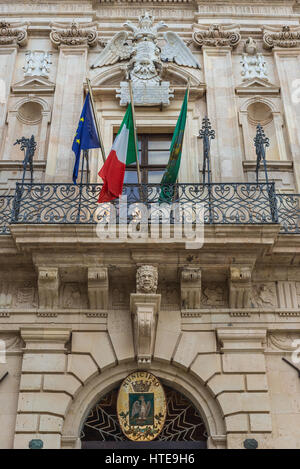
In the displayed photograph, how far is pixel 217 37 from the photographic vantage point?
13.1 meters

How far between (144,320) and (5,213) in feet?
10.8

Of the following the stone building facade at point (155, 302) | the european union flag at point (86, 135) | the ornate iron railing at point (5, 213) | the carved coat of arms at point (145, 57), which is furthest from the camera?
the carved coat of arms at point (145, 57)

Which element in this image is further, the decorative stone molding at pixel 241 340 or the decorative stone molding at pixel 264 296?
the decorative stone molding at pixel 264 296

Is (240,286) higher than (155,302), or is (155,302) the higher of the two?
(240,286)

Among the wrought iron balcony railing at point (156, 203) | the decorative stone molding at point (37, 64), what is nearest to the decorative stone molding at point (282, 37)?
the wrought iron balcony railing at point (156, 203)

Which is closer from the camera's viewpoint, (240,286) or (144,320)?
(144,320)

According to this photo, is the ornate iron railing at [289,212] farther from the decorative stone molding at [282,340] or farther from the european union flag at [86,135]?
the european union flag at [86,135]

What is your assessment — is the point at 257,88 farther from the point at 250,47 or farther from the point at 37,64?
the point at 37,64

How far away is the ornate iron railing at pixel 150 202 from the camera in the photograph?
9.60 metres

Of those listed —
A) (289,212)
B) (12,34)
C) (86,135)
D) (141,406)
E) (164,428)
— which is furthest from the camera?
(12,34)

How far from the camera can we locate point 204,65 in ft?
41.9

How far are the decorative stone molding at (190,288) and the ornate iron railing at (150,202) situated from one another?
0.85 metres

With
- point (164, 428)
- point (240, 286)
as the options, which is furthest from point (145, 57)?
point (164, 428)
